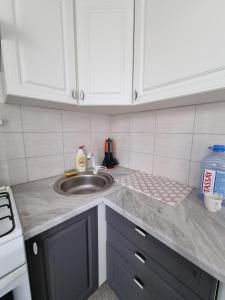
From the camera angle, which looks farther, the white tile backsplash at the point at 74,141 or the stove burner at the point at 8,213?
the white tile backsplash at the point at 74,141

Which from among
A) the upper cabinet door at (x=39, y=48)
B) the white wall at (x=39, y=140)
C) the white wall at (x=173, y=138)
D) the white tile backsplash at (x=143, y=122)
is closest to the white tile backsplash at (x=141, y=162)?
the white wall at (x=173, y=138)

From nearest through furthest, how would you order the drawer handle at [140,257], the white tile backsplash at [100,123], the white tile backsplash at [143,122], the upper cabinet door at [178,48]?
the upper cabinet door at [178,48]
the drawer handle at [140,257]
the white tile backsplash at [143,122]
the white tile backsplash at [100,123]

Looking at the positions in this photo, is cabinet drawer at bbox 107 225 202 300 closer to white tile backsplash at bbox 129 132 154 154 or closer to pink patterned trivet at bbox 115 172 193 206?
pink patterned trivet at bbox 115 172 193 206

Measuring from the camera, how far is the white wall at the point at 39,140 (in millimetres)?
903

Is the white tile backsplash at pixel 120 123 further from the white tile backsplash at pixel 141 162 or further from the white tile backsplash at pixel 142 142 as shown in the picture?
the white tile backsplash at pixel 141 162

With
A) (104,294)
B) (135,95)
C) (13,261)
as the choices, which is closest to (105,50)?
(135,95)

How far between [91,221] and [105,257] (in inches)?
15.1

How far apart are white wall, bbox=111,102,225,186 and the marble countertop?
0.24 metres

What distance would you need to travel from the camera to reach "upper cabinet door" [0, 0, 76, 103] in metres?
0.63

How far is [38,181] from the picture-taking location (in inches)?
41.4

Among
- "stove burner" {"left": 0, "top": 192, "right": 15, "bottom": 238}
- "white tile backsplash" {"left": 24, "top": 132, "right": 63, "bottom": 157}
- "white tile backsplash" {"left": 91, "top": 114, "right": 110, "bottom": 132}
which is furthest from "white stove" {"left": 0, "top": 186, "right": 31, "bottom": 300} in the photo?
"white tile backsplash" {"left": 91, "top": 114, "right": 110, "bottom": 132}

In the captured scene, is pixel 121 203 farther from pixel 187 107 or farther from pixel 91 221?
pixel 187 107

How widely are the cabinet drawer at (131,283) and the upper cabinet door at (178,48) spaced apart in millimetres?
912

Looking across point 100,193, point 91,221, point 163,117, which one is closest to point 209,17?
point 163,117
